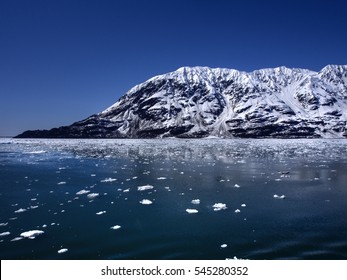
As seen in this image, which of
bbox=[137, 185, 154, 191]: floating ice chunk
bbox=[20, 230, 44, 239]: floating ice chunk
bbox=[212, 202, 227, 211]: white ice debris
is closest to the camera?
bbox=[20, 230, 44, 239]: floating ice chunk

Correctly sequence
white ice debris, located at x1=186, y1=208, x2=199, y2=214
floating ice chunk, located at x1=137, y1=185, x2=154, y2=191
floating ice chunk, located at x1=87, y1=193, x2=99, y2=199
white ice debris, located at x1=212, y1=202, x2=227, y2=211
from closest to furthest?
white ice debris, located at x1=186, y1=208, x2=199, y2=214
white ice debris, located at x1=212, y1=202, x2=227, y2=211
floating ice chunk, located at x1=87, y1=193, x2=99, y2=199
floating ice chunk, located at x1=137, y1=185, x2=154, y2=191

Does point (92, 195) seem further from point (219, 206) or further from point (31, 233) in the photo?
point (219, 206)

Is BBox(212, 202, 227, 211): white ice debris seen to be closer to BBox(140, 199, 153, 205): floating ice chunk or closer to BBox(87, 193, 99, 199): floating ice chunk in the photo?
BBox(140, 199, 153, 205): floating ice chunk

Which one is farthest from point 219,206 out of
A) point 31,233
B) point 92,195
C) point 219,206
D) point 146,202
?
point 31,233

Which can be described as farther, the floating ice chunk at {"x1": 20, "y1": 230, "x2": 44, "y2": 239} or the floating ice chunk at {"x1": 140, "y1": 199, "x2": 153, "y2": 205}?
the floating ice chunk at {"x1": 140, "y1": 199, "x2": 153, "y2": 205}

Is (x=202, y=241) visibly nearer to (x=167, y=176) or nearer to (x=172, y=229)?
(x=172, y=229)

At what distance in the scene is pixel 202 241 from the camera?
10.4 m

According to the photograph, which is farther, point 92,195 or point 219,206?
point 92,195

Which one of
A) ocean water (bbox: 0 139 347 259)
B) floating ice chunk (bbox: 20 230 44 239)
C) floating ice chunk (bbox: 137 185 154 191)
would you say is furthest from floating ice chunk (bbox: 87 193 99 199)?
floating ice chunk (bbox: 20 230 44 239)

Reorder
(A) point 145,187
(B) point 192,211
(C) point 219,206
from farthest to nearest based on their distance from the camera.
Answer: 1. (A) point 145,187
2. (C) point 219,206
3. (B) point 192,211

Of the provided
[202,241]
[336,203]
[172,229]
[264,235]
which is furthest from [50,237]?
[336,203]

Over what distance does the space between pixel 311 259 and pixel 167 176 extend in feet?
56.2

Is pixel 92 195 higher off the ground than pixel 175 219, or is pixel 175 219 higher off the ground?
pixel 92 195

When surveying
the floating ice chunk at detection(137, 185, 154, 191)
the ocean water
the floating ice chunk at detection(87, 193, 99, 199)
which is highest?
the floating ice chunk at detection(87, 193, 99, 199)
